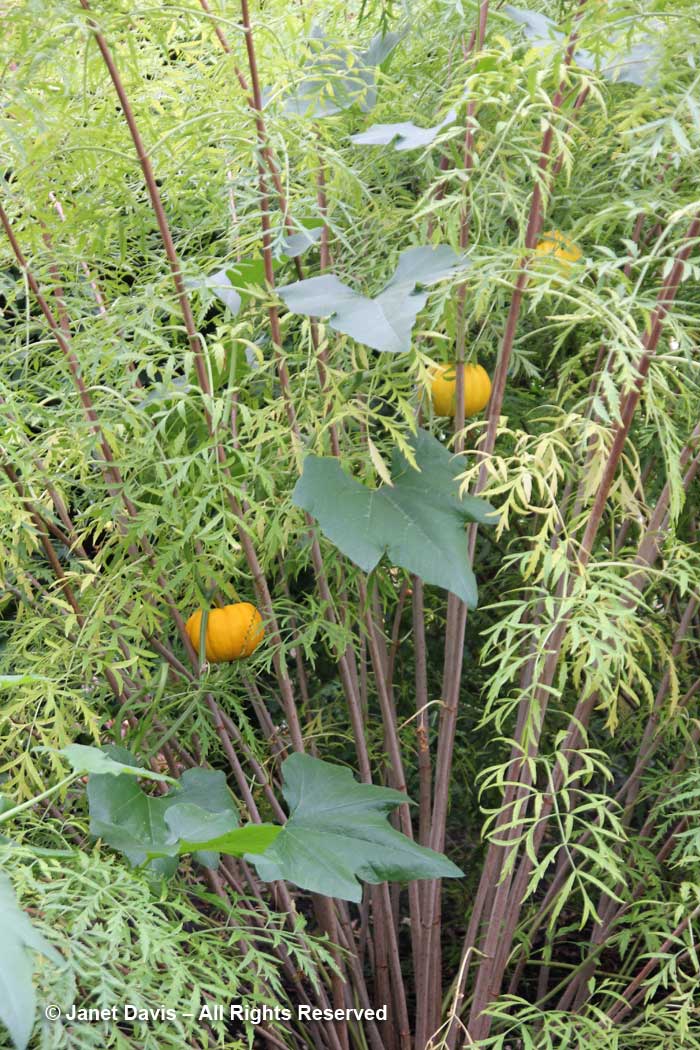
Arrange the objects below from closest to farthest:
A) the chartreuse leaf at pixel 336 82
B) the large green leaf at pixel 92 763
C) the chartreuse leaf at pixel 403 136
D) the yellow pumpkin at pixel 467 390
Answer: the large green leaf at pixel 92 763 → the chartreuse leaf at pixel 403 136 → the chartreuse leaf at pixel 336 82 → the yellow pumpkin at pixel 467 390

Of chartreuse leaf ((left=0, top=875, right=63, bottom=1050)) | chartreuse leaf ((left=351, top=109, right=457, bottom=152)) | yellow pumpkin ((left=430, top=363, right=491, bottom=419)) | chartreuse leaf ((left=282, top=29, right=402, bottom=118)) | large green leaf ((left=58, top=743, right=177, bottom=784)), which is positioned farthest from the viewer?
yellow pumpkin ((left=430, top=363, right=491, bottom=419))

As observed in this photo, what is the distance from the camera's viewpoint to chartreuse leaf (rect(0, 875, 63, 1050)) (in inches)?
23.2

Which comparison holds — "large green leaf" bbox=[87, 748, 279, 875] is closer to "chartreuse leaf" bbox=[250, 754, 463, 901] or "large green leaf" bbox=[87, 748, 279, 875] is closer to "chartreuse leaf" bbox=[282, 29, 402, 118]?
"chartreuse leaf" bbox=[250, 754, 463, 901]

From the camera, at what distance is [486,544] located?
141 cm

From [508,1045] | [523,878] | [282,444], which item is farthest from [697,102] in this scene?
[508,1045]

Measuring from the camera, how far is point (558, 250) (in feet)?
3.58

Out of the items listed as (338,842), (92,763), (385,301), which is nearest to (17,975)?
(92,763)

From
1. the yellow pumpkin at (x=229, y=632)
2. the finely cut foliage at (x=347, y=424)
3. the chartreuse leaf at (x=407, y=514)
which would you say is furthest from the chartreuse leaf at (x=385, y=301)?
the yellow pumpkin at (x=229, y=632)

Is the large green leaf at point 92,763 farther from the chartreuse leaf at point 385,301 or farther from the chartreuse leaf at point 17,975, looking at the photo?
the chartreuse leaf at point 385,301

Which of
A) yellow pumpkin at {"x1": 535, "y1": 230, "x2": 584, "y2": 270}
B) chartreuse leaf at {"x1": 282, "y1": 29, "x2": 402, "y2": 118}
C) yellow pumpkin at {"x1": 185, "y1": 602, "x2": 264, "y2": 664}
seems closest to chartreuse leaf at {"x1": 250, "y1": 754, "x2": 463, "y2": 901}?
yellow pumpkin at {"x1": 185, "y1": 602, "x2": 264, "y2": 664}

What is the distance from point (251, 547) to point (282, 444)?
108 mm

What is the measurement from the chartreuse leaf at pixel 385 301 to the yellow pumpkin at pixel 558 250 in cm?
8

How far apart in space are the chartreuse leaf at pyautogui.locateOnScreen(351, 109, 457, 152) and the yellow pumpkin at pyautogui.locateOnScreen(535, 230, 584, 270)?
134mm

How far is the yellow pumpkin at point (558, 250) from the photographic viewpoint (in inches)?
36.9
